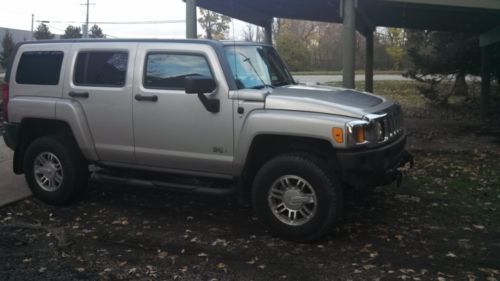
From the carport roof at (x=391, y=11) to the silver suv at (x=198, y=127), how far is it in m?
5.04

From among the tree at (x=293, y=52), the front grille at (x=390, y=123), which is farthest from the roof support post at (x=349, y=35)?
the tree at (x=293, y=52)

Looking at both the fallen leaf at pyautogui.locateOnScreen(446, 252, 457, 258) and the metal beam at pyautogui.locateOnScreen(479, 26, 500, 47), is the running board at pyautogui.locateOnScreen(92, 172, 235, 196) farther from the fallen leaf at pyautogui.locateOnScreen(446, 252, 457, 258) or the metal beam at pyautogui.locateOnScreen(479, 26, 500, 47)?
the metal beam at pyautogui.locateOnScreen(479, 26, 500, 47)

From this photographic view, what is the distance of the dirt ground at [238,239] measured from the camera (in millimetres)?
4637

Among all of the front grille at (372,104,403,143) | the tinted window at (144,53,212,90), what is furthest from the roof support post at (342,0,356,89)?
the tinted window at (144,53,212,90)

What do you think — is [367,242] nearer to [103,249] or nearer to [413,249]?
[413,249]

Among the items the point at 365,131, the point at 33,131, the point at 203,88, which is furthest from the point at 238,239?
the point at 33,131

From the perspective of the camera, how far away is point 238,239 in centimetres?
544

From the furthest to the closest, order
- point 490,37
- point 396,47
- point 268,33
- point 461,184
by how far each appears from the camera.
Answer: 1. point 396,47
2. point 268,33
3. point 490,37
4. point 461,184

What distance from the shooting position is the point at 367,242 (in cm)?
529

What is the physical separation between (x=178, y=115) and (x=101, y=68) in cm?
120

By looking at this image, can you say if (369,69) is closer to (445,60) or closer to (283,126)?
(445,60)

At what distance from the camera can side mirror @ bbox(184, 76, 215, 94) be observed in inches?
207

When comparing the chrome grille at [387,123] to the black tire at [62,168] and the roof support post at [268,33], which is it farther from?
the roof support post at [268,33]

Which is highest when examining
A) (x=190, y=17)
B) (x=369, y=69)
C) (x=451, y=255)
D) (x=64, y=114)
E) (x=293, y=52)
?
(x=293, y=52)
